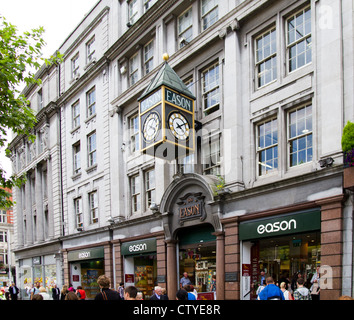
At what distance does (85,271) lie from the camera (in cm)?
2689

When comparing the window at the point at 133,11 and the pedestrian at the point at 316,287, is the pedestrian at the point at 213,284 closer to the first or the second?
the pedestrian at the point at 316,287

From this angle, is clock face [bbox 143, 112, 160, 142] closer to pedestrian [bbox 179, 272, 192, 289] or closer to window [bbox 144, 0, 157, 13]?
pedestrian [bbox 179, 272, 192, 289]

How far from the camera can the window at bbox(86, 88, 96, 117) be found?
26547 mm

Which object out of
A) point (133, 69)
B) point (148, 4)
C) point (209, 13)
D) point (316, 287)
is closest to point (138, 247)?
point (316, 287)

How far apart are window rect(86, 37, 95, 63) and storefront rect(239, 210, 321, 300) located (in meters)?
18.3

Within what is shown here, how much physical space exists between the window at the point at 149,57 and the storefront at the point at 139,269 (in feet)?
31.7

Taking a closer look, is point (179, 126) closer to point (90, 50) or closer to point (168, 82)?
point (168, 82)

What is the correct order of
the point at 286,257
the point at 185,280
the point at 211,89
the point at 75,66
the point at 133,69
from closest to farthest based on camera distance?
the point at 286,257 < the point at 185,280 < the point at 211,89 < the point at 133,69 < the point at 75,66

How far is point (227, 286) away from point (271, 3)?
10854mm

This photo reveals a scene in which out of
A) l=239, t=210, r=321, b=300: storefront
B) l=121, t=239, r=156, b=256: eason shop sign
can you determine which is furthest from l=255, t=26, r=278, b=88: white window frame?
l=121, t=239, r=156, b=256: eason shop sign

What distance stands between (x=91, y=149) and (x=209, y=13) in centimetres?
1307

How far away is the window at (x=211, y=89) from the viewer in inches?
665
